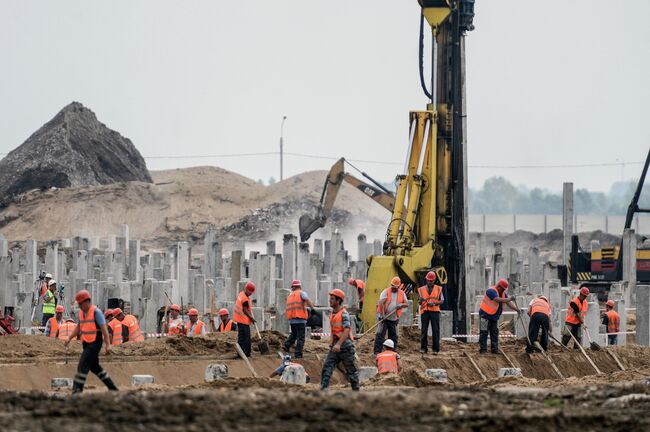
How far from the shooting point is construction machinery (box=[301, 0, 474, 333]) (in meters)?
25.9

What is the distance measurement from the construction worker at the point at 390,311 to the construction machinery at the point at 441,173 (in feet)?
11.0

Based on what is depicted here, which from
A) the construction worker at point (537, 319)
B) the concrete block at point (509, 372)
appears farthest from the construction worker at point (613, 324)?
the concrete block at point (509, 372)

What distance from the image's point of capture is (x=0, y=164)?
74.6 meters

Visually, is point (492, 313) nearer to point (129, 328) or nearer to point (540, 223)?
point (129, 328)

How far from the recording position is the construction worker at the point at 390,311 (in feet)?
72.1

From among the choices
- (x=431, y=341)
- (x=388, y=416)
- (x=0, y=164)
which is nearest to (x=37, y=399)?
(x=388, y=416)

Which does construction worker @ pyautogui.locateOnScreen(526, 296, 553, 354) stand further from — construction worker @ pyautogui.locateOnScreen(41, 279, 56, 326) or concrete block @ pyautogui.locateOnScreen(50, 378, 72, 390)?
construction worker @ pyautogui.locateOnScreen(41, 279, 56, 326)

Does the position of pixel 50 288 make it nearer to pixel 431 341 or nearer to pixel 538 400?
pixel 431 341

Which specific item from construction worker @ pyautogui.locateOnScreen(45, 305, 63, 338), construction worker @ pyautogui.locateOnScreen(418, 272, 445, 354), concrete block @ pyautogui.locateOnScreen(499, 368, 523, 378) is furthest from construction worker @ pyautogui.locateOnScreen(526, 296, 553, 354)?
construction worker @ pyautogui.locateOnScreen(45, 305, 63, 338)

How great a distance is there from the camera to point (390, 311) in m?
21.9

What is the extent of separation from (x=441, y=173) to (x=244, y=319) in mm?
6583

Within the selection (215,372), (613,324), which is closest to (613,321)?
(613,324)

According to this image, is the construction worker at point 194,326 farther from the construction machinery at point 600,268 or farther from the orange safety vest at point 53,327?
the construction machinery at point 600,268

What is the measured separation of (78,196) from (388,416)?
5926 cm
